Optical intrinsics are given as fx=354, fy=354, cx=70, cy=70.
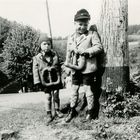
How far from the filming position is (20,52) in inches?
1620

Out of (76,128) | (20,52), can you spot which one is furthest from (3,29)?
(76,128)

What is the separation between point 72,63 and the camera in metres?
7.27

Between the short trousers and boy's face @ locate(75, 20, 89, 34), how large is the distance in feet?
2.78

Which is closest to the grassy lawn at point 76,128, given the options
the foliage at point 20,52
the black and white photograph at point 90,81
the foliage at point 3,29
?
the black and white photograph at point 90,81

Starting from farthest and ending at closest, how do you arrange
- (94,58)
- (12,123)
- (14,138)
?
(12,123), (94,58), (14,138)

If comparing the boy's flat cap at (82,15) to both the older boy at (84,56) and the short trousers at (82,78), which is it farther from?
the short trousers at (82,78)

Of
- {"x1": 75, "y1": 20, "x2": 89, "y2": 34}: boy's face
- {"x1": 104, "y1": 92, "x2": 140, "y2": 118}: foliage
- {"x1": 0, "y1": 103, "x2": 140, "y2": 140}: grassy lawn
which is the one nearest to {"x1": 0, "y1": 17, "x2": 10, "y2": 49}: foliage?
{"x1": 0, "y1": 103, "x2": 140, "y2": 140}: grassy lawn

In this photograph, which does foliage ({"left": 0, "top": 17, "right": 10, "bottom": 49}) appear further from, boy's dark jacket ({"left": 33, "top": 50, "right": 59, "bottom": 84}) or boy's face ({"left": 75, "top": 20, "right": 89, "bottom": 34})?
boy's face ({"left": 75, "top": 20, "right": 89, "bottom": 34})

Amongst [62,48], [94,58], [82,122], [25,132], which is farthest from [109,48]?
[62,48]

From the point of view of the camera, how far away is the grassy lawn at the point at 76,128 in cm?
592

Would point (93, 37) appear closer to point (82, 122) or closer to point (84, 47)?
point (84, 47)

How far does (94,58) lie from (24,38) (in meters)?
35.2

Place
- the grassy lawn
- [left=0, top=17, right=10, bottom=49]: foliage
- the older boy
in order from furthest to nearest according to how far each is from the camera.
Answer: [left=0, top=17, right=10, bottom=49]: foliage
the older boy
the grassy lawn

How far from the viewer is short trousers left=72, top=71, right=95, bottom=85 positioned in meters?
7.04
